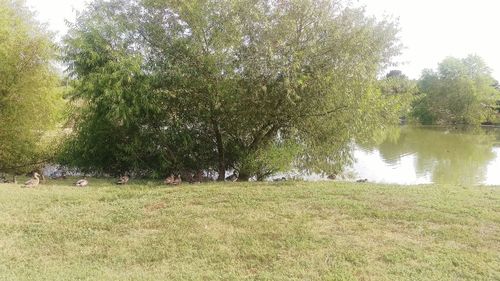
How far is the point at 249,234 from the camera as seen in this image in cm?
473

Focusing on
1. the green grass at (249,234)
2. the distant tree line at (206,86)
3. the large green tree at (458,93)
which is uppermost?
the large green tree at (458,93)

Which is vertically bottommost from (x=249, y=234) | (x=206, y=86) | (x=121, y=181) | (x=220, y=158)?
(x=249, y=234)

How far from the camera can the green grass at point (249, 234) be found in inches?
152

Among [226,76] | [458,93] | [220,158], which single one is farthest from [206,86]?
[458,93]

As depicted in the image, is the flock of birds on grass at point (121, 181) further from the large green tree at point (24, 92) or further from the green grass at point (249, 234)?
the large green tree at point (24, 92)

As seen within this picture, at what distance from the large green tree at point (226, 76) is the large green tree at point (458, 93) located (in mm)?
33075

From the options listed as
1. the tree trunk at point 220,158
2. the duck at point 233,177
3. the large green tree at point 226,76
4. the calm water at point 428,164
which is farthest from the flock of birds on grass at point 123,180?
the calm water at point 428,164

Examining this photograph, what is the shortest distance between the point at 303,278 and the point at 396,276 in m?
0.92

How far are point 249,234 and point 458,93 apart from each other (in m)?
41.8

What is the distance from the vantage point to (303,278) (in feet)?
12.1

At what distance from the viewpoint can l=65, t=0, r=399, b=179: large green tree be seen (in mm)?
8398

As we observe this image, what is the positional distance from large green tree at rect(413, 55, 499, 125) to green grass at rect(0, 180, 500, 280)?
36.4 m

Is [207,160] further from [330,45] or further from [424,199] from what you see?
[424,199]

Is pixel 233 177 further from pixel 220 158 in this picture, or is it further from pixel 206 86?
pixel 206 86
